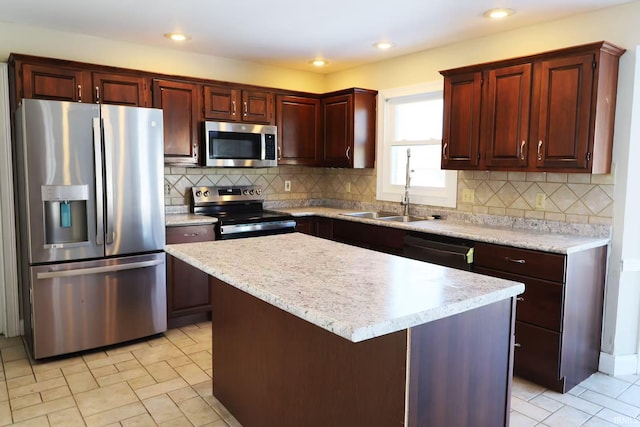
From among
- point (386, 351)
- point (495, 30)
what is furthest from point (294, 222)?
point (386, 351)

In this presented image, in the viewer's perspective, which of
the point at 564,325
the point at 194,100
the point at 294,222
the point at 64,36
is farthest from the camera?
the point at 294,222

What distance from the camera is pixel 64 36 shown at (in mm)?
→ 3781

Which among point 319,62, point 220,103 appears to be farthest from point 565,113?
Result: point 220,103

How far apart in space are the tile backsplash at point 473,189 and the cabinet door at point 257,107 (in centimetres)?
59

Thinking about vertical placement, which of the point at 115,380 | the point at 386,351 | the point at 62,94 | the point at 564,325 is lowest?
the point at 115,380

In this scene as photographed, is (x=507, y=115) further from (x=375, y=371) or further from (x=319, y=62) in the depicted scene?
(x=375, y=371)

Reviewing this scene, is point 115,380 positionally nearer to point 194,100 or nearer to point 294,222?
point 294,222

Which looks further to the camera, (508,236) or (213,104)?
(213,104)

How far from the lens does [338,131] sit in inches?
188

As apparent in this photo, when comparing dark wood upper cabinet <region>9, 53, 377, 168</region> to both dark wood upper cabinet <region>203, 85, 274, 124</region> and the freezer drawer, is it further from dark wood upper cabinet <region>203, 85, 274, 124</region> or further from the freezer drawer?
the freezer drawer

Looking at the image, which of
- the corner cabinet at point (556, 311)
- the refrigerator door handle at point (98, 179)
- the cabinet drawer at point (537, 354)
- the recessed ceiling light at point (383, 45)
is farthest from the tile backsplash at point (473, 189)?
the recessed ceiling light at point (383, 45)

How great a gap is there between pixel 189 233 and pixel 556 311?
2800mm

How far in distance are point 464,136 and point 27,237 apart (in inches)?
128

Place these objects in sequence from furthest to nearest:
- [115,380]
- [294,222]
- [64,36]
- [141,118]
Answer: [294,222] < [64,36] < [141,118] < [115,380]
